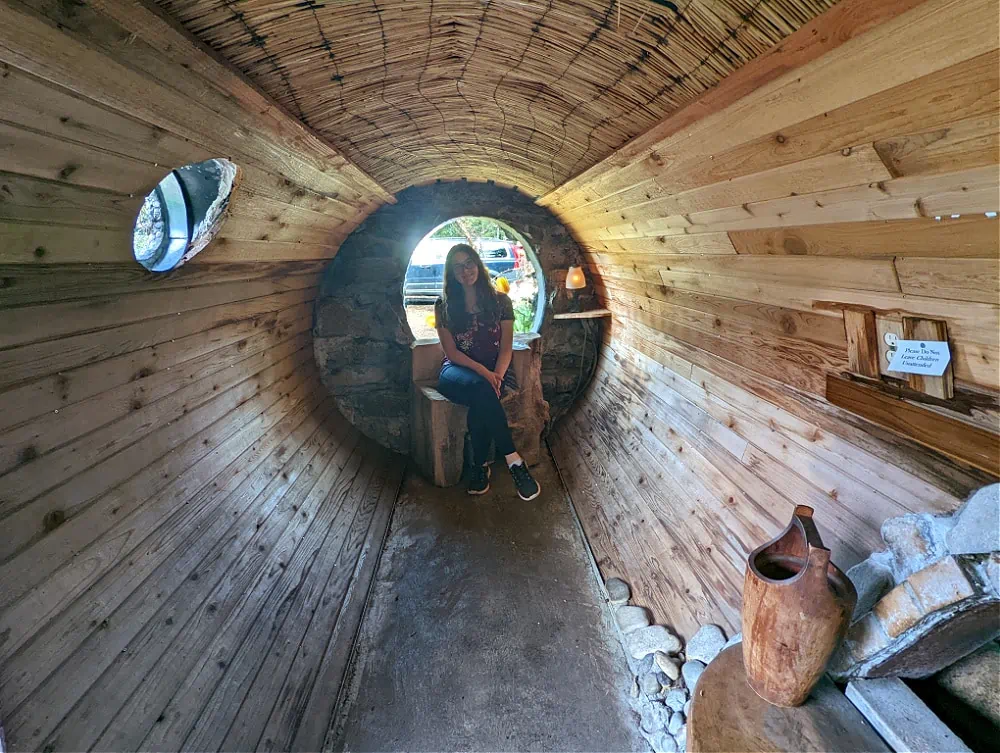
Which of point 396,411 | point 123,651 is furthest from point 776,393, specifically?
point 396,411

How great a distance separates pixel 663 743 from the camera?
185 cm

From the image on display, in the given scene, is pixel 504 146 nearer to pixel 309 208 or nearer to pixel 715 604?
pixel 309 208

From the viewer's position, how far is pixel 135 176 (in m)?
1.34

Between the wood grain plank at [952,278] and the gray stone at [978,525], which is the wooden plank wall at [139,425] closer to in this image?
the wood grain plank at [952,278]

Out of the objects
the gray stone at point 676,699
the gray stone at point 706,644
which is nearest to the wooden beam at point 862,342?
the gray stone at point 706,644

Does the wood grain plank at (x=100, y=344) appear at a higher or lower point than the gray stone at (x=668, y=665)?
higher

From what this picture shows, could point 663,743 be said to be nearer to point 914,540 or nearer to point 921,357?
point 914,540

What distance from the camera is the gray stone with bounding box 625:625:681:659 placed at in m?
2.17

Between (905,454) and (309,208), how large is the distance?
263cm

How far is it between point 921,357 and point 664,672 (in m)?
1.57

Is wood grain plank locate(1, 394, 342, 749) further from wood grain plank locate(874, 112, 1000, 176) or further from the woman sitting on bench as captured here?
wood grain plank locate(874, 112, 1000, 176)

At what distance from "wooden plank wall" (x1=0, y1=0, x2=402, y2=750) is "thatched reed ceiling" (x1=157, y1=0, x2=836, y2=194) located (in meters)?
0.13

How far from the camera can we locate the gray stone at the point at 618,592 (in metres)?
2.60

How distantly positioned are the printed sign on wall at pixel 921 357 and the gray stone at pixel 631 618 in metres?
1.64
